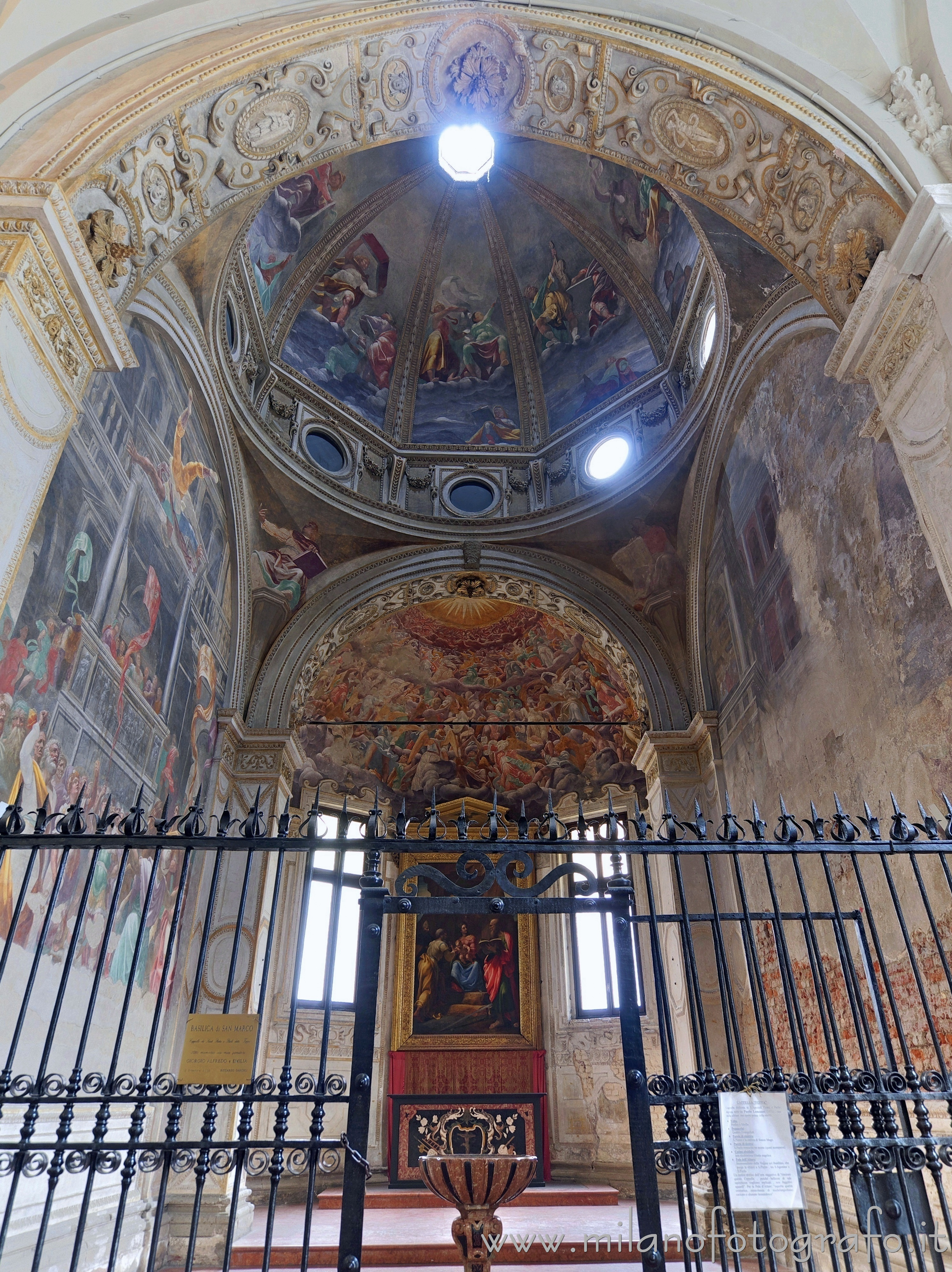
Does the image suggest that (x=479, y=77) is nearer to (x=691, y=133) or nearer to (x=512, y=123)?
(x=512, y=123)

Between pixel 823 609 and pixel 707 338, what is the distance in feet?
19.9

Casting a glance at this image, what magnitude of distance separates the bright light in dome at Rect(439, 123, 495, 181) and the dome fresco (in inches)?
10.5

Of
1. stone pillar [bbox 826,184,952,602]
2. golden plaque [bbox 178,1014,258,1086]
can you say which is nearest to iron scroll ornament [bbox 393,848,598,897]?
golden plaque [bbox 178,1014,258,1086]

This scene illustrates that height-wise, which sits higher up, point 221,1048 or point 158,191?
point 158,191

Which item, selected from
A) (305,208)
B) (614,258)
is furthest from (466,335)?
(305,208)

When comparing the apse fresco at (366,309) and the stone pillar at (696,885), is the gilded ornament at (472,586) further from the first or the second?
the stone pillar at (696,885)

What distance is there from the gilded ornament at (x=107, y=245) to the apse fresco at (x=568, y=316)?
10.4 m

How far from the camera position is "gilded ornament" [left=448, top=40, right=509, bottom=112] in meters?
7.20

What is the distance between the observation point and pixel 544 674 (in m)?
17.3

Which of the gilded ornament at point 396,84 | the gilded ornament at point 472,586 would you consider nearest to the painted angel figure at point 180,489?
the gilded ornament at point 396,84

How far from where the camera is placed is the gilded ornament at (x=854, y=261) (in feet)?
20.4

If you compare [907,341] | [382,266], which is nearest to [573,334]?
[382,266]

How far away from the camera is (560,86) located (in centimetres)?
729

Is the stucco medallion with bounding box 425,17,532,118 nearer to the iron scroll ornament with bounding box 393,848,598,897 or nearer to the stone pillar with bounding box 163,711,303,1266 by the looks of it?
the iron scroll ornament with bounding box 393,848,598,897
